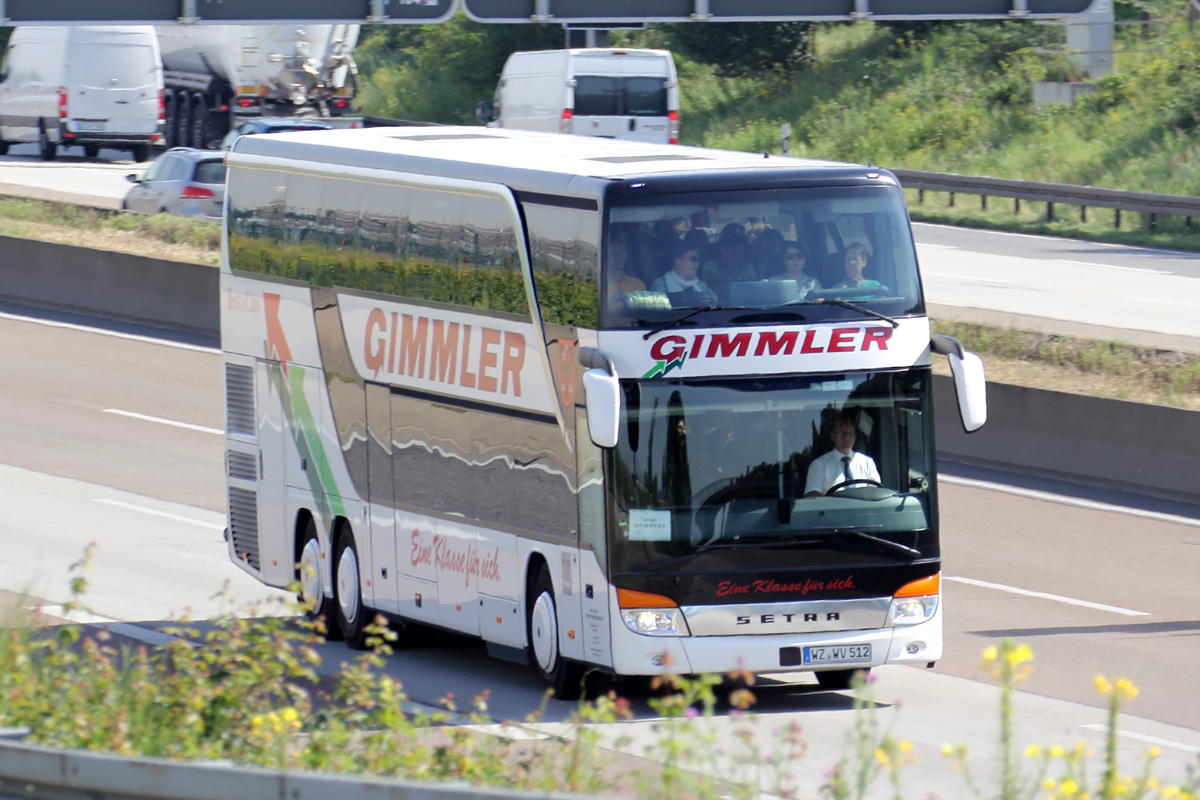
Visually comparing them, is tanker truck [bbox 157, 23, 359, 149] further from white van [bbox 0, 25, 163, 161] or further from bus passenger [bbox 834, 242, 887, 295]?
bus passenger [bbox 834, 242, 887, 295]

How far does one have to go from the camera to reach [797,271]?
486 inches

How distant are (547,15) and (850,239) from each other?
43.2 ft

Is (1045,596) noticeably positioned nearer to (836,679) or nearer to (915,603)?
(836,679)

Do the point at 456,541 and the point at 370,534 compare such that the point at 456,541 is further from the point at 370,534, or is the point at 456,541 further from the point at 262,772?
the point at 262,772

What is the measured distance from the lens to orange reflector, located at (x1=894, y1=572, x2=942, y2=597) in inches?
484

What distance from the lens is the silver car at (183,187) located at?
36812 millimetres

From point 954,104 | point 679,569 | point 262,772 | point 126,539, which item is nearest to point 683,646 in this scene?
point 679,569

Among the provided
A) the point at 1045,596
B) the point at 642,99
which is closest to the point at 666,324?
the point at 1045,596

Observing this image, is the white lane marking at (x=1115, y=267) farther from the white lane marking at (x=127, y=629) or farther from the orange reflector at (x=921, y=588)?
the white lane marking at (x=127, y=629)

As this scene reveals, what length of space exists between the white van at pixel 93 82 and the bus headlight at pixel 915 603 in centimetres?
4260

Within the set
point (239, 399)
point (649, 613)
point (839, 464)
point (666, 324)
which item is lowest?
point (649, 613)

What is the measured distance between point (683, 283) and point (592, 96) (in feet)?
104

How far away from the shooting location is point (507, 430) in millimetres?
13047

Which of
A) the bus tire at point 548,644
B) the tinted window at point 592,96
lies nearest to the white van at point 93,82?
the tinted window at point 592,96
